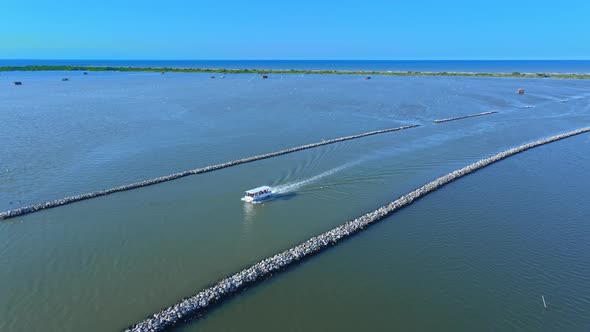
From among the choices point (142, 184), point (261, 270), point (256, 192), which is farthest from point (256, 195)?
point (142, 184)

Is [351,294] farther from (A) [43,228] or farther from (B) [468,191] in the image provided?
(A) [43,228]

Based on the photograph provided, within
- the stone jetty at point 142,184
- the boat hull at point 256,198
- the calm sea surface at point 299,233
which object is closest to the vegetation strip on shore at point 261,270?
the calm sea surface at point 299,233

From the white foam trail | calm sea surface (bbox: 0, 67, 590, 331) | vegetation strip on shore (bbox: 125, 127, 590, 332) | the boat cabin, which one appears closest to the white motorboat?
the boat cabin

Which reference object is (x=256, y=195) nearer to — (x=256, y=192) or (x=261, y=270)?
(x=256, y=192)

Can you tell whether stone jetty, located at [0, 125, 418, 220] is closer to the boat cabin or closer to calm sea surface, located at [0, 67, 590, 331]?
calm sea surface, located at [0, 67, 590, 331]

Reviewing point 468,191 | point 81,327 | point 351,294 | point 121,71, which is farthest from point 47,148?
point 121,71

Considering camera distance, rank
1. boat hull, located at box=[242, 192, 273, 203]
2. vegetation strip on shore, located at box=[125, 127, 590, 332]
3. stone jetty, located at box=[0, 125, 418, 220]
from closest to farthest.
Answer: vegetation strip on shore, located at box=[125, 127, 590, 332], stone jetty, located at box=[0, 125, 418, 220], boat hull, located at box=[242, 192, 273, 203]
